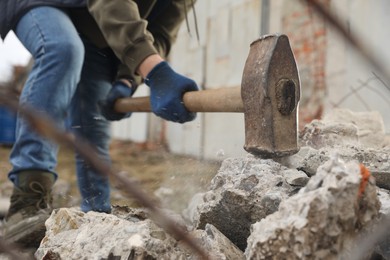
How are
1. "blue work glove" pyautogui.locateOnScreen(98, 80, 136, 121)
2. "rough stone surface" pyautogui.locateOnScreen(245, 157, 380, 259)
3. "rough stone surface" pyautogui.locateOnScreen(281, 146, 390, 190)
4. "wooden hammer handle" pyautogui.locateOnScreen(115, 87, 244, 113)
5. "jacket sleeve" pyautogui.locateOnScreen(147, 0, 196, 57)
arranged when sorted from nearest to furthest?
"rough stone surface" pyautogui.locateOnScreen(245, 157, 380, 259) < "rough stone surface" pyautogui.locateOnScreen(281, 146, 390, 190) < "wooden hammer handle" pyautogui.locateOnScreen(115, 87, 244, 113) < "blue work glove" pyautogui.locateOnScreen(98, 80, 136, 121) < "jacket sleeve" pyautogui.locateOnScreen(147, 0, 196, 57)

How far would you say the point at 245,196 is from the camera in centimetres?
120

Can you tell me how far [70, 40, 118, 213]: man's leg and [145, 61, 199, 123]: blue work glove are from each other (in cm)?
76

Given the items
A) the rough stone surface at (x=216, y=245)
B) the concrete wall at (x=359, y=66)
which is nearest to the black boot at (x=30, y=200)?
the rough stone surface at (x=216, y=245)

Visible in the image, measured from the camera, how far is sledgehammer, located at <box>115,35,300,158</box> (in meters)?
1.30

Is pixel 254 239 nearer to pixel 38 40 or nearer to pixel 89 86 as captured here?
pixel 38 40

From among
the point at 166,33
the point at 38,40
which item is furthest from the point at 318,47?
the point at 38,40

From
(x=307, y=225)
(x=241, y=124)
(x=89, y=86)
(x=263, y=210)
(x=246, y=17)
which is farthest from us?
(x=246, y=17)

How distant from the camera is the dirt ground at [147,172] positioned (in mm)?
3121

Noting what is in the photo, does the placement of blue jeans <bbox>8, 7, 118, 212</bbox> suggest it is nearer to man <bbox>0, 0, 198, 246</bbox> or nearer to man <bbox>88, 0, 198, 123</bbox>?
man <bbox>0, 0, 198, 246</bbox>

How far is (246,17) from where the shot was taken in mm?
5008

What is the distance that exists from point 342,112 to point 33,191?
1.82 metres

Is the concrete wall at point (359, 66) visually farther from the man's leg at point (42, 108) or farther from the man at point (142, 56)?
the man's leg at point (42, 108)

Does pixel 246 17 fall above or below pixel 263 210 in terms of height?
above

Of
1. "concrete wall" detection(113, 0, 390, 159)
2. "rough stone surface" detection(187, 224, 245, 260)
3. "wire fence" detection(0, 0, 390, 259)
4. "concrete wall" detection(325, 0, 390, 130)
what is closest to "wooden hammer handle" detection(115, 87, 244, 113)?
"rough stone surface" detection(187, 224, 245, 260)
